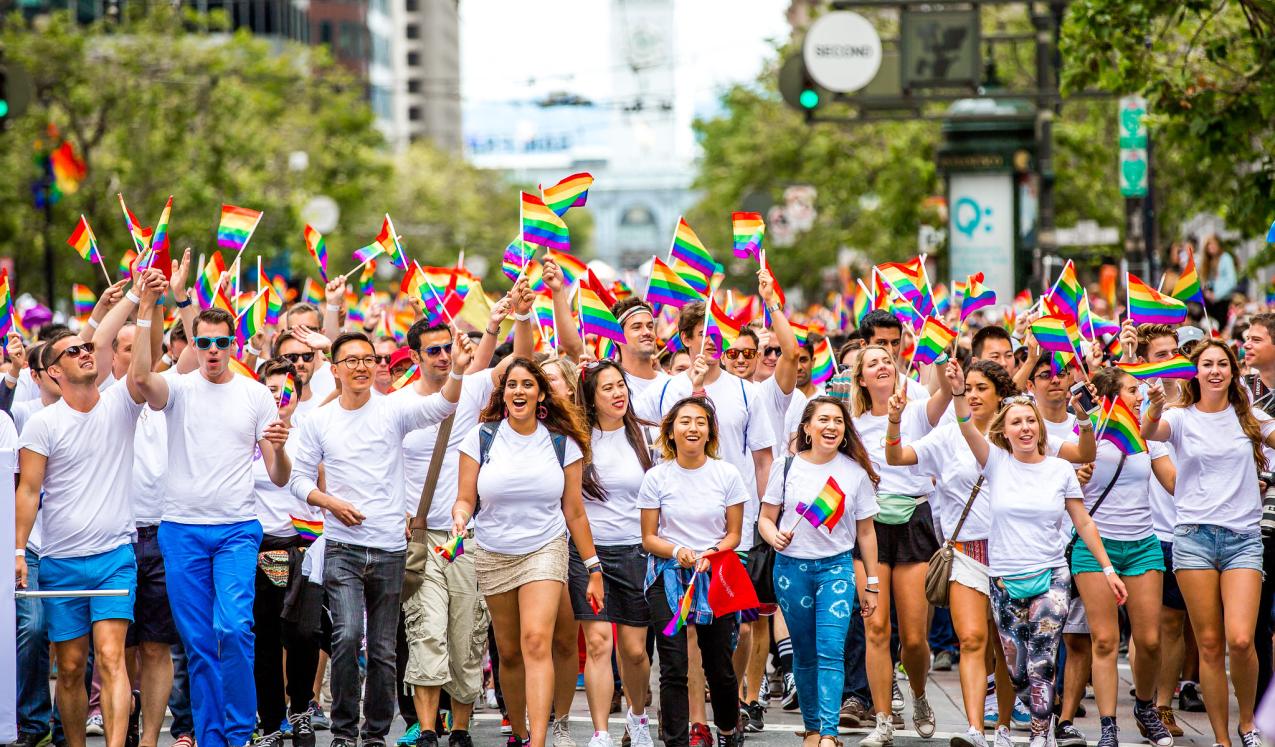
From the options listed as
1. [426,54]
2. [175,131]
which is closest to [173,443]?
[175,131]

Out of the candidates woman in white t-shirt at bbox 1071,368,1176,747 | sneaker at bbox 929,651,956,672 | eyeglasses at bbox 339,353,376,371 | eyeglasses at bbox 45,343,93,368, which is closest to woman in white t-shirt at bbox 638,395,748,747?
eyeglasses at bbox 339,353,376,371

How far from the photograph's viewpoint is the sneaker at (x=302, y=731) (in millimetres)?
8906

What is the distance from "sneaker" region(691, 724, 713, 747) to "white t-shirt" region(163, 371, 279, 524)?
7.72 feet

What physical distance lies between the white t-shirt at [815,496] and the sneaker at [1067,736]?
1.45 metres

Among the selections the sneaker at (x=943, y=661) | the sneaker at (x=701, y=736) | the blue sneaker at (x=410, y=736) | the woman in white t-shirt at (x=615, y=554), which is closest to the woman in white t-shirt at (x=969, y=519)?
the sneaker at (x=701, y=736)

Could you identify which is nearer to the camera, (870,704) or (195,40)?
(870,704)

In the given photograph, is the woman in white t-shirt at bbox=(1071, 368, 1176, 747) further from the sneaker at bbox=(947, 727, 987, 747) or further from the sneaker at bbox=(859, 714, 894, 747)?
the sneaker at bbox=(859, 714, 894, 747)

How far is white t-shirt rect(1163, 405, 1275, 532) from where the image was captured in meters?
8.77

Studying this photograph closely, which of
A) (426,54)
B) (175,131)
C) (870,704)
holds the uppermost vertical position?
(426,54)

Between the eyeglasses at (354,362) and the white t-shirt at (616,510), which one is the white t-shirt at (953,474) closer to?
the white t-shirt at (616,510)

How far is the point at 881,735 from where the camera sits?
9164mm

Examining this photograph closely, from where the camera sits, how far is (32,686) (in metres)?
8.86

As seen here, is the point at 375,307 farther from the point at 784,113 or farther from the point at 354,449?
the point at 784,113

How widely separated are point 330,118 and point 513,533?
37498 mm
